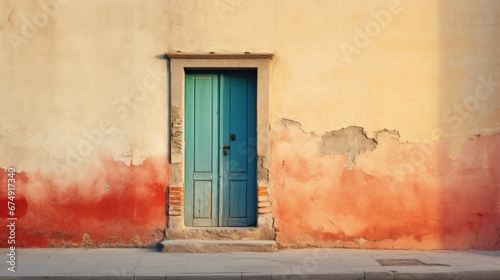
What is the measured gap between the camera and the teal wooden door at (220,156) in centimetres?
816

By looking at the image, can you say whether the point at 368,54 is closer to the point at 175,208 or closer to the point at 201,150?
the point at 201,150

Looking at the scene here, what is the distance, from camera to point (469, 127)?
8008mm

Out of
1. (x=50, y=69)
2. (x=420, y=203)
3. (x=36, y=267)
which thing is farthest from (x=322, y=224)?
(x=50, y=69)

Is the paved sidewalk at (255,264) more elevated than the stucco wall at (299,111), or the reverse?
the stucco wall at (299,111)

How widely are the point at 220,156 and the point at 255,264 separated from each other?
6.20 feet

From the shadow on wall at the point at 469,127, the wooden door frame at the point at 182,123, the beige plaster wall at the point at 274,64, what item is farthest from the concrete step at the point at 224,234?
the shadow on wall at the point at 469,127

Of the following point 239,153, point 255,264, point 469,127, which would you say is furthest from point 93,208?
point 469,127

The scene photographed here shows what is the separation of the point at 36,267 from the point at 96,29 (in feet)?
11.2

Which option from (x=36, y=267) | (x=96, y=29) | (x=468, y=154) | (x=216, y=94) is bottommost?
(x=36, y=267)

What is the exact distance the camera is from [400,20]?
8.05m

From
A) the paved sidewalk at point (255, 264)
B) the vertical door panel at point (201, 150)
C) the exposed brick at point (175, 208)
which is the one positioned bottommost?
the paved sidewalk at point (255, 264)

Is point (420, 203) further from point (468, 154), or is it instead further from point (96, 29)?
point (96, 29)

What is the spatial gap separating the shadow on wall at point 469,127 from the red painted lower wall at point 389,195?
0.05 feet

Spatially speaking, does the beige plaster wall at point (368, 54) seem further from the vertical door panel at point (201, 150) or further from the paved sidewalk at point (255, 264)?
the paved sidewalk at point (255, 264)
